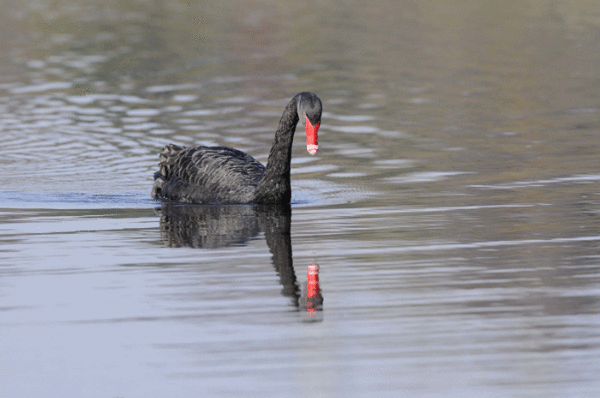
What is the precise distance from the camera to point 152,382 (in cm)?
541

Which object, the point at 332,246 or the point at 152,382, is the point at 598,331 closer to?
the point at 152,382

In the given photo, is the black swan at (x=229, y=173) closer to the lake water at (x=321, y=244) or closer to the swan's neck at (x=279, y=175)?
the swan's neck at (x=279, y=175)

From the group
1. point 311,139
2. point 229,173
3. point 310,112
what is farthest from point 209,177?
point 311,139

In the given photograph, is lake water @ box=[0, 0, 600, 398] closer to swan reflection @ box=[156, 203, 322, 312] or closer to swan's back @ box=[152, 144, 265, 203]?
swan reflection @ box=[156, 203, 322, 312]

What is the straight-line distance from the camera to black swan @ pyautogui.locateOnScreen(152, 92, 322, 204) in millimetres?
11367

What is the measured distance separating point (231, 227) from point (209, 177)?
1.77 m

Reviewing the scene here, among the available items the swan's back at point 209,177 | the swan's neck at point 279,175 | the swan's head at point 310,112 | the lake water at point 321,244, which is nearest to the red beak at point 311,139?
the swan's head at point 310,112

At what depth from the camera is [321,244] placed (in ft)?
29.8

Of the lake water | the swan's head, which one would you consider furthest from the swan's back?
the swan's head

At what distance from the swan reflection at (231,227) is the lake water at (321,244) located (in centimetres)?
5

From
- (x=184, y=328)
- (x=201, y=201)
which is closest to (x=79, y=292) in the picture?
(x=184, y=328)

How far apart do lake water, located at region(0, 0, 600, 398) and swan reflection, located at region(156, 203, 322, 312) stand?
1.8 inches

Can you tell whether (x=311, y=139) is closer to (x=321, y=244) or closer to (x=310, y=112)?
(x=310, y=112)

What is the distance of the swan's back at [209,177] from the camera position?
1171 centimetres
